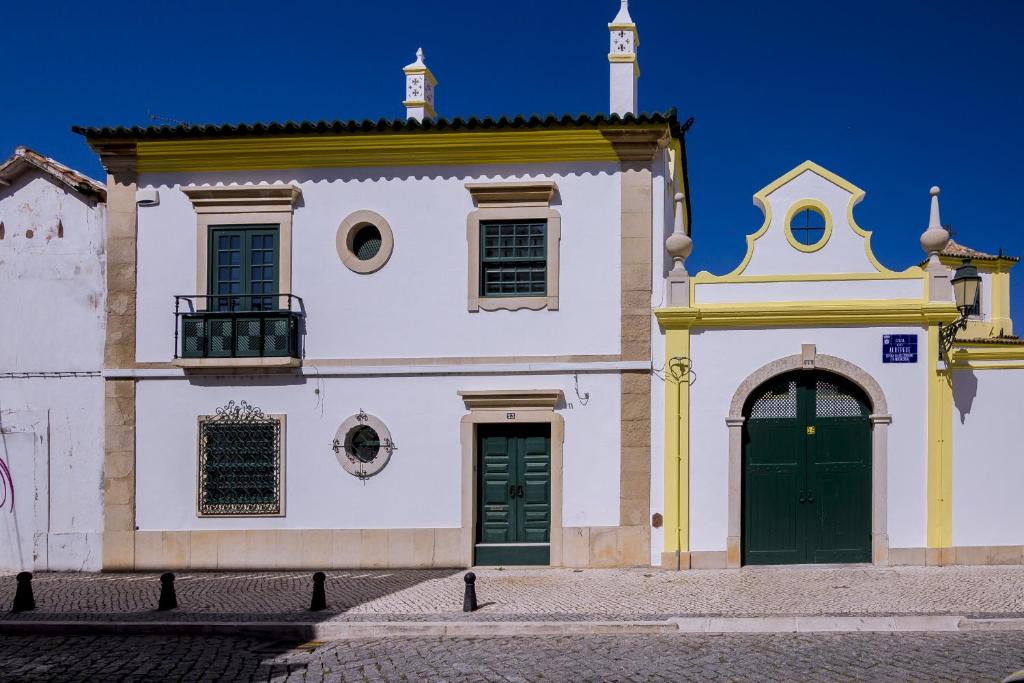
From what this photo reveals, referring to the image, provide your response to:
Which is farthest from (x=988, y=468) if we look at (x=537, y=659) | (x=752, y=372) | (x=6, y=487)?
(x=6, y=487)

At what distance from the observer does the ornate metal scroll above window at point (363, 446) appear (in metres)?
12.7

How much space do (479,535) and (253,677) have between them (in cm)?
535

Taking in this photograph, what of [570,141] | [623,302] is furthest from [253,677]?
[570,141]

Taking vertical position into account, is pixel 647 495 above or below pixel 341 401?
below

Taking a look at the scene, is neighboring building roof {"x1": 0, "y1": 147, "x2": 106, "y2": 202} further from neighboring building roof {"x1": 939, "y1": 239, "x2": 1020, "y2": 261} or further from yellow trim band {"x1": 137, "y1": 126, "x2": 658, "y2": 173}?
neighboring building roof {"x1": 939, "y1": 239, "x2": 1020, "y2": 261}

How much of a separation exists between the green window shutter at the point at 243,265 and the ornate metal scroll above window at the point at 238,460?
4.71ft

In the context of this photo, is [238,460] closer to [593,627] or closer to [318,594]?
[318,594]

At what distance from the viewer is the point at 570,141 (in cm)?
1262

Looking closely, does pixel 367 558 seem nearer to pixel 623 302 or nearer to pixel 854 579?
pixel 623 302

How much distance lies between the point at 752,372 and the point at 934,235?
289cm

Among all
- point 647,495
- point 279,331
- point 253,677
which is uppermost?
point 279,331

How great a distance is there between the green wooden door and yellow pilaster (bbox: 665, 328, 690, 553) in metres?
1.61

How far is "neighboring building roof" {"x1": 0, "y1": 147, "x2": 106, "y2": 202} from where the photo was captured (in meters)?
13.2

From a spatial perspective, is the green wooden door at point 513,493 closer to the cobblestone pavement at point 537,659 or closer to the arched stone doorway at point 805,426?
the arched stone doorway at point 805,426
